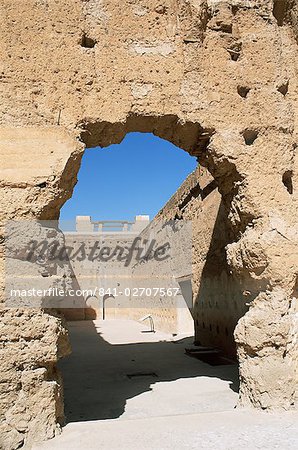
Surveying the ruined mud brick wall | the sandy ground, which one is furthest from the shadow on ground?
the ruined mud brick wall

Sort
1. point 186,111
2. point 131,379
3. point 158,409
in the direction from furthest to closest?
point 131,379 → point 158,409 → point 186,111

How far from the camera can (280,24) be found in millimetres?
4840

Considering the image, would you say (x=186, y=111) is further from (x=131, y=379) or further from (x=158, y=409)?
(x=131, y=379)

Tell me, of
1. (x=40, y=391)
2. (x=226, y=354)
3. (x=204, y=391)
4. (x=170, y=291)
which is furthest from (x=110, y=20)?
(x=170, y=291)

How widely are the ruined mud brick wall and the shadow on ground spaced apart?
3.19 ft

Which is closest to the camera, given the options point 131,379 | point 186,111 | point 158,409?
point 186,111

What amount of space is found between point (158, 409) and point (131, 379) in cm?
160

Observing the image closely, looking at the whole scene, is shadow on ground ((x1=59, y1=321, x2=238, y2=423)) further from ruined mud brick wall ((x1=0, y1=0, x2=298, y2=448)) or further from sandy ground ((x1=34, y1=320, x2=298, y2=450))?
ruined mud brick wall ((x1=0, y1=0, x2=298, y2=448))

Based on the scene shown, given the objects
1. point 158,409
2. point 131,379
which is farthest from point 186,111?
point 131,379

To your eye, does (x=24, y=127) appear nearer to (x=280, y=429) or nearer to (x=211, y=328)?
(x=280, y=429)

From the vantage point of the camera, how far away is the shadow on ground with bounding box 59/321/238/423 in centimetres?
452

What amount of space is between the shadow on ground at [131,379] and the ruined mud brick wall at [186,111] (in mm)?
973

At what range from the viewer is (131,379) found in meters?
5.95

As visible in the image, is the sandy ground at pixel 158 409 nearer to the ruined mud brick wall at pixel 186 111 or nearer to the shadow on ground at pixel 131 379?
the shadow on ground at pixel 131 379
